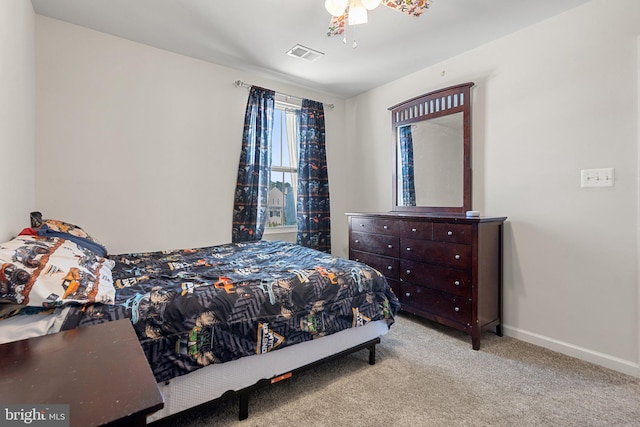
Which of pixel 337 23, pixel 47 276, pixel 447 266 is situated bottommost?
pixel 447 266

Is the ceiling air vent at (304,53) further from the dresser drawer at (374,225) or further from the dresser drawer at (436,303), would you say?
the dresser drawer at (436,303)

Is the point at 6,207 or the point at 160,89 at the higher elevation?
the point at 160,89

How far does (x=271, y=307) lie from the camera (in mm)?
1631

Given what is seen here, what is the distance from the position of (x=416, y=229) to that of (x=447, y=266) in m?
0.40

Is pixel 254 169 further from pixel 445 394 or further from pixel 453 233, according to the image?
pixel 445 394

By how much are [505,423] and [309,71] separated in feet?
10.9

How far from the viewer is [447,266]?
246cm

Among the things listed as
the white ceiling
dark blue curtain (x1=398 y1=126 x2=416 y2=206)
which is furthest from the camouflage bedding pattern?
the white ceiling

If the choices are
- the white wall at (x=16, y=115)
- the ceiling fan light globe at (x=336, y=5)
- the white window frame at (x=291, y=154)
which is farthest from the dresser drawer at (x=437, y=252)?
the white wall at (x=16, y=115)

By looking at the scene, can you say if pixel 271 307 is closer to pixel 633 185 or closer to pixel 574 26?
pixel 633 185

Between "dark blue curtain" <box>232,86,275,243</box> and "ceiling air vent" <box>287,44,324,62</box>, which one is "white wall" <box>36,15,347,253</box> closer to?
"dark blue curtain" <box>232,86,275,243</box>

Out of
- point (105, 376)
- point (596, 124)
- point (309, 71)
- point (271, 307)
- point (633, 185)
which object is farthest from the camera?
point (309, 71)

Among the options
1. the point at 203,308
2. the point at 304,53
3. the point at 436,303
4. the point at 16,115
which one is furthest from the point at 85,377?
the point at 304,53

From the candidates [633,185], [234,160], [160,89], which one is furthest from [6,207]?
[633,185]
